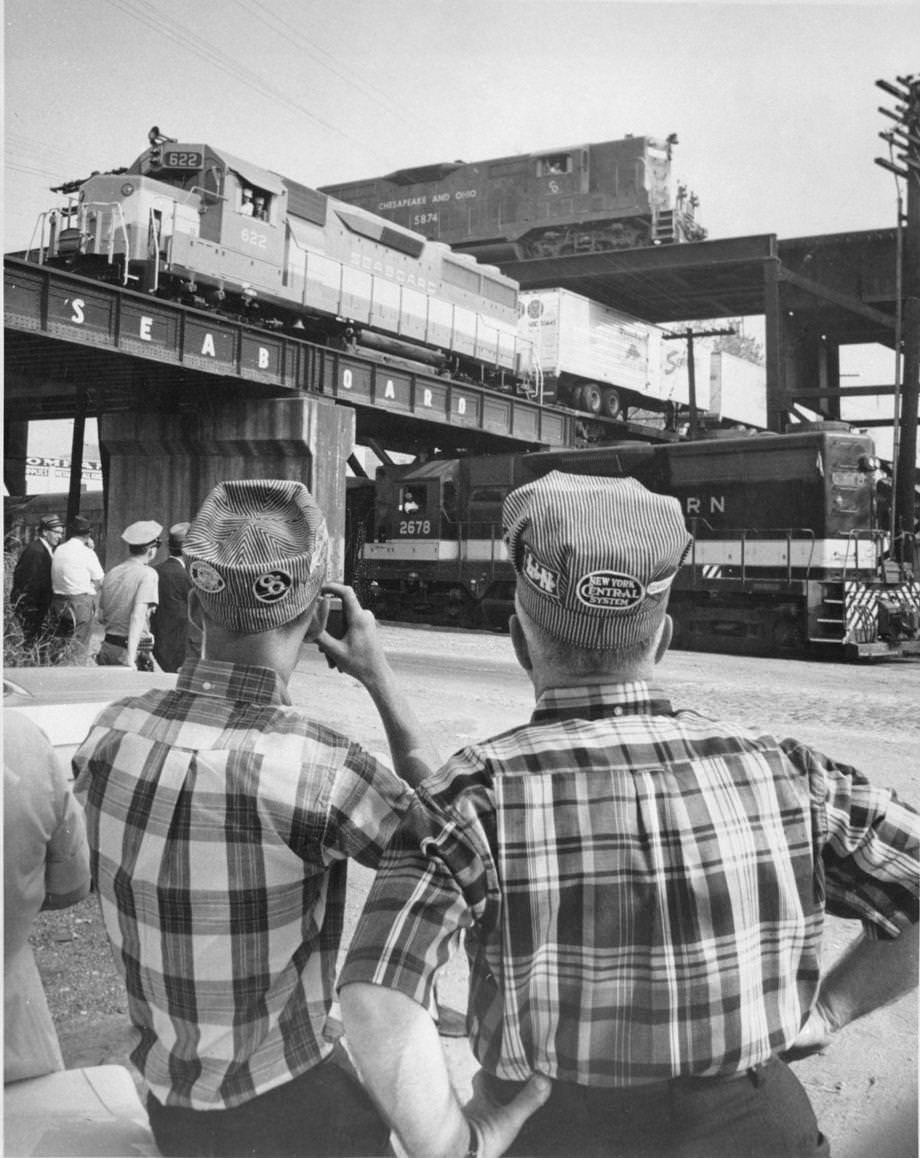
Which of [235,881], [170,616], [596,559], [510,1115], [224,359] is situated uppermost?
[224,359]

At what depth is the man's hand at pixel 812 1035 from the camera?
4.96ft

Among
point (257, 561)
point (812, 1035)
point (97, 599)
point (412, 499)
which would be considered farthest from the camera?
point (412, 499)

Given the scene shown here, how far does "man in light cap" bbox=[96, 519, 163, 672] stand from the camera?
5293mm

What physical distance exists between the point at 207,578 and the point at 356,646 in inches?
14.1

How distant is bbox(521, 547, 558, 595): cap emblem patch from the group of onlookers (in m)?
2.88

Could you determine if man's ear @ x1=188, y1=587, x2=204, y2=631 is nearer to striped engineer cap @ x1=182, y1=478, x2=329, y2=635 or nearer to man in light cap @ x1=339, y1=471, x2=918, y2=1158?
striped engineer cap @ x1=182, y1=478, x2=329, y2=635

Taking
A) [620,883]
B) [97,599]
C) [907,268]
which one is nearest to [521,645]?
[620,883]

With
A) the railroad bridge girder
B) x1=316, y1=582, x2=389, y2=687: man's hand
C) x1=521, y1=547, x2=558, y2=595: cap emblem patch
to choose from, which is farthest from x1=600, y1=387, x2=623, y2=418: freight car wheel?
x1=521, y1=547, x2=558, y2=595: cap emblem patch

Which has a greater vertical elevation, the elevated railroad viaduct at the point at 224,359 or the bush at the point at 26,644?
the elevated railroad viaduct at the point at 224,359

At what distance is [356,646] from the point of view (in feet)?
6.21

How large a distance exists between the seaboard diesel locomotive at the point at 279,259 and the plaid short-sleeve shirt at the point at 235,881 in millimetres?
10259

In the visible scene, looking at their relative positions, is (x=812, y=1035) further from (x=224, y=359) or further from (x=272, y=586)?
(x=224, y=359)

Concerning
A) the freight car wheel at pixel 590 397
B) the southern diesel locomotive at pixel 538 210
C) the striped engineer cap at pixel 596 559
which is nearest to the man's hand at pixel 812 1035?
the striped engineer cap at pixel 596 559

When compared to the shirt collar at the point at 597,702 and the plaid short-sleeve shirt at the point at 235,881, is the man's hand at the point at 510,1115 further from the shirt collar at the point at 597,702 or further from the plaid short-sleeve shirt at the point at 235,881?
the shirt collar at the point at 597,702
